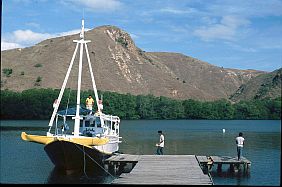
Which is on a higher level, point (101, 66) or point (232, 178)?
point (101, 66)

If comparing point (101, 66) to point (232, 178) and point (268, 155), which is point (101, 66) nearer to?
point (268, 155)

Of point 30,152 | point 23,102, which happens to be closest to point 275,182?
point 30,152

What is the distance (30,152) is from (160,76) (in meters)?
151

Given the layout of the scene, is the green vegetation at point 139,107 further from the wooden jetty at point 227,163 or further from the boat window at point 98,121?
the wooden jetty at point 227,163

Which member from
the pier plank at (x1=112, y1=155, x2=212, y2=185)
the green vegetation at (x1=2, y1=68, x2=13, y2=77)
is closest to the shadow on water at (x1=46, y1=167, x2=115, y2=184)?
the pier plank at (x1=112, y1=155, x2=212, y2=185)

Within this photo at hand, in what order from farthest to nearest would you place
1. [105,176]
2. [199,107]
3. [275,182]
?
[199,107]
[105,176]
[275,182]

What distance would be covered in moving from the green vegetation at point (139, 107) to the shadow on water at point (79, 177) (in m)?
53.9

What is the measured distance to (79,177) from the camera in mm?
24672

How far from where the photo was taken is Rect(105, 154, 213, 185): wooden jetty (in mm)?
17078

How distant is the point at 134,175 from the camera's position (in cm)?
1872

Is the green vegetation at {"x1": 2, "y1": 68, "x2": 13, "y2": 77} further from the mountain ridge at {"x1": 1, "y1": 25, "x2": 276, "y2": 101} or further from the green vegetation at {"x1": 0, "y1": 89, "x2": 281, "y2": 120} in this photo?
the green vegetation at {"x1": 0, "y1": 89, "x2": 281, "y2": 120}

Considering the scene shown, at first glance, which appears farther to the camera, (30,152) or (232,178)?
(30,152)

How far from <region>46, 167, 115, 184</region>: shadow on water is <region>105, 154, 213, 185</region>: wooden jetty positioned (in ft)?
3.86

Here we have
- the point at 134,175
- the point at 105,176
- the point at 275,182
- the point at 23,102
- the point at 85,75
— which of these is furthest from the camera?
the point at 85,75
